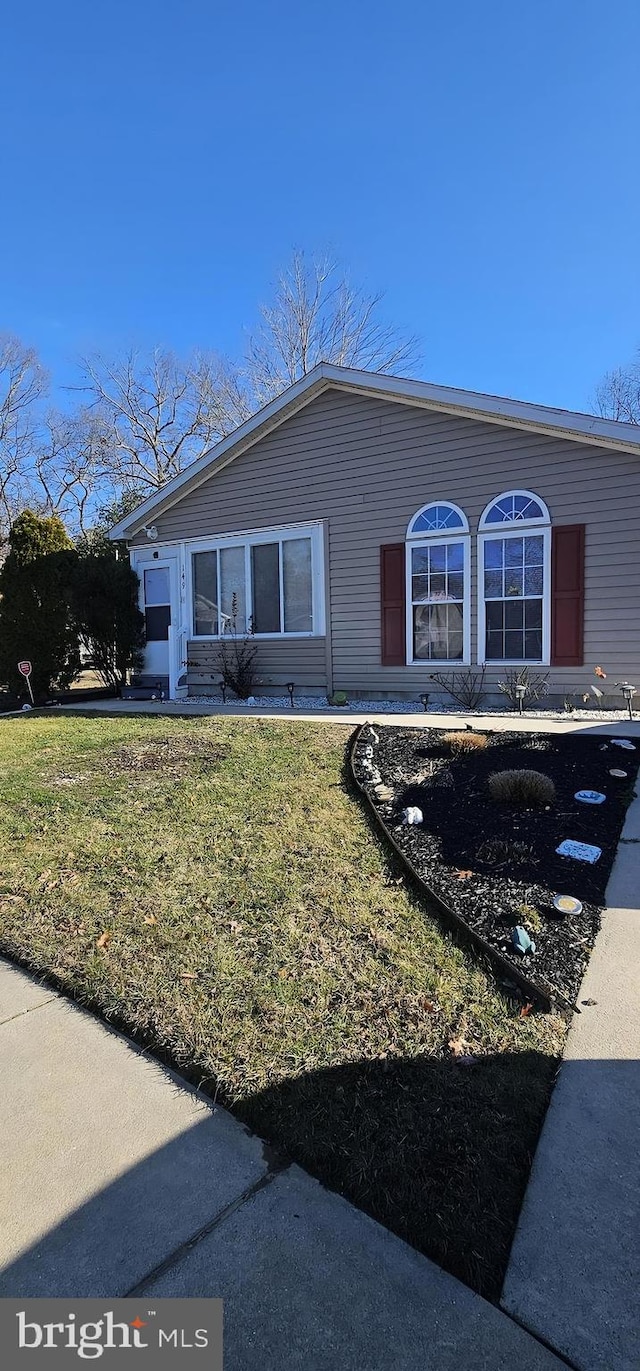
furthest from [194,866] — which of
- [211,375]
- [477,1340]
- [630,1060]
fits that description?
[211,375]

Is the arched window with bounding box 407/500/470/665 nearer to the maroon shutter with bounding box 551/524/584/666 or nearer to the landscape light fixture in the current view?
the maroon shutter with bounding box 551/524/584/666

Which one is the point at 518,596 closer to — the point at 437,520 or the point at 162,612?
the point at 437,520

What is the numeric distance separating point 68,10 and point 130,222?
1189cm

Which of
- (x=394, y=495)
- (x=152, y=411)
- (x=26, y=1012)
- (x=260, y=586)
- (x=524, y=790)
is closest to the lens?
(x=26, y=1012)

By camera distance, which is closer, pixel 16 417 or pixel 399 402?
pixel 399 402

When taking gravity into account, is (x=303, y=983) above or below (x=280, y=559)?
below

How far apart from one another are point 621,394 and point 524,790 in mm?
27774

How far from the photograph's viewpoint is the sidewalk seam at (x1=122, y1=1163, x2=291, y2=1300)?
1322 mm

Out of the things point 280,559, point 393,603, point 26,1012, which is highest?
point 280,559

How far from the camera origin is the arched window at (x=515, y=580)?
850cm

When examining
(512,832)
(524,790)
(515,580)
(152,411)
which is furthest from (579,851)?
(152,411)

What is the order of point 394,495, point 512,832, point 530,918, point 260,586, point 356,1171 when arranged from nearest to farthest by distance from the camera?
1. point 356,1171
2. point 530,918
3. point 512,832
4. point 394,495
5. point 260,586

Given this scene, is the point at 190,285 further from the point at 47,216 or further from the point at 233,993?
the point at 233,993

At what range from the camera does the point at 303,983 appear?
2426 mm
